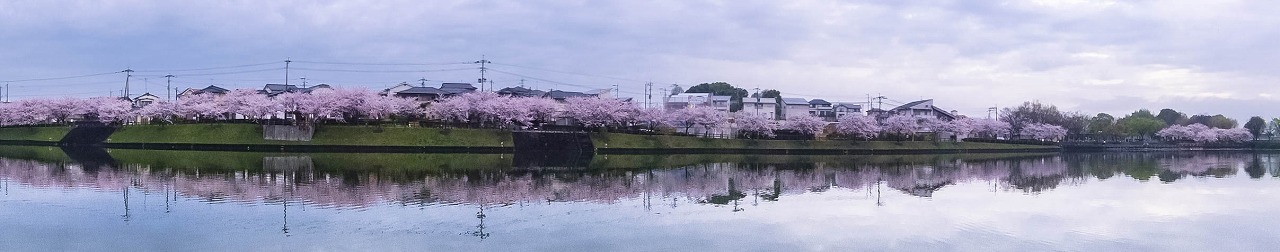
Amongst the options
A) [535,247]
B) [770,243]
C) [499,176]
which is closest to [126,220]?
[535,247]

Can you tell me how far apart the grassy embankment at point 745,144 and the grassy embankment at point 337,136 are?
598cm

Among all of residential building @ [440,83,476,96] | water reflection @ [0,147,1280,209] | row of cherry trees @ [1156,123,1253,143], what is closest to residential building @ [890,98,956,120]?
row of cherry trees @ [1156,123,1253,143]

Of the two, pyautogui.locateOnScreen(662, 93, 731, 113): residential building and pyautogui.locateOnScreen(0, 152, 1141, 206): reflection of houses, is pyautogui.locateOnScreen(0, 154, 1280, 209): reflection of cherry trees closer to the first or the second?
pyautogui.locateOnScreen(0, 152, 1141, 206): reflection of houses

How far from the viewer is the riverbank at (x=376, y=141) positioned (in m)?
47.4

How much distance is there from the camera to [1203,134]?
9638cm

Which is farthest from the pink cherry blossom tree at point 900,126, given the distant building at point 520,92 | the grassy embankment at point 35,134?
the grassy embankment at point 35,134

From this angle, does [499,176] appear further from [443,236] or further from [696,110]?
[696,110]

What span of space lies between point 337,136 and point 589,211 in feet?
107

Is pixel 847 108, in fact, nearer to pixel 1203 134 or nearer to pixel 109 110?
pixel 1203 134

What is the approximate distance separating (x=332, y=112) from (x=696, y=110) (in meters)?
23.7

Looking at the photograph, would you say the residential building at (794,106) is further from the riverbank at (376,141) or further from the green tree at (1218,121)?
the green tree at (1218,121)

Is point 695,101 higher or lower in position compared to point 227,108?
higher

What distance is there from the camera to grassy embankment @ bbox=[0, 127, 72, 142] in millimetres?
55688

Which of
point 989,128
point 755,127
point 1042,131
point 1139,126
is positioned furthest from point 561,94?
point 1139,126
